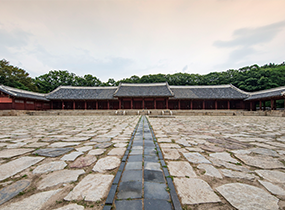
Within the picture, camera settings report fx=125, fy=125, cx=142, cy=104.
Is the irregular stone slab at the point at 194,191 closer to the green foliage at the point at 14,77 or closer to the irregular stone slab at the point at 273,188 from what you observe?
the irregular stone slab at the point at 273,188

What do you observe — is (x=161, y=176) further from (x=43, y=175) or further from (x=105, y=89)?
(x=105, y=89)

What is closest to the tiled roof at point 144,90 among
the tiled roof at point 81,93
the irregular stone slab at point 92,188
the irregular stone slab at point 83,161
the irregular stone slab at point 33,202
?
the tiled roof at point 81,93

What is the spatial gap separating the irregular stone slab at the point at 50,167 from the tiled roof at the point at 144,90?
69.6ft

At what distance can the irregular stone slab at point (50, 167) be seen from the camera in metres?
1.86

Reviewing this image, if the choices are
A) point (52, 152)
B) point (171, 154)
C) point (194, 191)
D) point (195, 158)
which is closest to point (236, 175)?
point (195, 158)

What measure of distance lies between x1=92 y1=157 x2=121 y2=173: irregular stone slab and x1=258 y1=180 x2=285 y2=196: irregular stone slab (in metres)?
1.98

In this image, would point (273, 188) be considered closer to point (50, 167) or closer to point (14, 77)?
point (50, 167)

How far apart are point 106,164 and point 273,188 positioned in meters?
2.23

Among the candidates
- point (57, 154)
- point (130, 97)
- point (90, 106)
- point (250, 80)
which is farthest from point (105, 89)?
point (250, 80)

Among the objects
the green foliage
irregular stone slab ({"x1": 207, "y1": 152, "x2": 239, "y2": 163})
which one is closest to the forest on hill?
the green foliage

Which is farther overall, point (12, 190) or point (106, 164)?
point (106, 164)

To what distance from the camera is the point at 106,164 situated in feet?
6.81

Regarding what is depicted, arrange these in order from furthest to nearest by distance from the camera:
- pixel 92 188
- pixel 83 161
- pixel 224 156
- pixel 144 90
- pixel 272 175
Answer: pixel 144 90 → pixel 224 156 → pixel 83 161 → pixel 272 175 → pixel 92 188

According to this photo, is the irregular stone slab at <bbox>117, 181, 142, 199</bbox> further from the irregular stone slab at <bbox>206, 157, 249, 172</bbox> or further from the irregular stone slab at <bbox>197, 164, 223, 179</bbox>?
the irregular stone slab at <bbox>206, 157, 249, 172</bbox>
